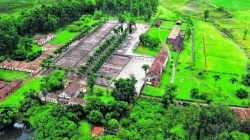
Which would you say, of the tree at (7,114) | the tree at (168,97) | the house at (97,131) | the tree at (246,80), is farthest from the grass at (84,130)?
the tree at (246,80)

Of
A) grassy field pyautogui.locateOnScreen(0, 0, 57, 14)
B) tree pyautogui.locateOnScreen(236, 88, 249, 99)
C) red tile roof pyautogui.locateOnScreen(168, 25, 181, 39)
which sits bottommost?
tree pyautogui.locateOnScreen(236, 88, 249, 99)

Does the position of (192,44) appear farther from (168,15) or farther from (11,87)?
(11,87)

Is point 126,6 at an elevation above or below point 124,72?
above

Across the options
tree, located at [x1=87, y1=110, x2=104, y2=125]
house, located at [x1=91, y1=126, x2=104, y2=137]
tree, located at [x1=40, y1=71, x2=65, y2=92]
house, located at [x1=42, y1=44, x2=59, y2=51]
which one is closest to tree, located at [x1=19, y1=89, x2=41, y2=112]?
tree, located at [x1=40, y1=71, x2=65, y2=92]

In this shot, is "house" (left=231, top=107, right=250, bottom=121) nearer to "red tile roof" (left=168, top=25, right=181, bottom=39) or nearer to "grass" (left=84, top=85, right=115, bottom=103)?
"grass" (left=84, top=85, right=115, bottom=103)

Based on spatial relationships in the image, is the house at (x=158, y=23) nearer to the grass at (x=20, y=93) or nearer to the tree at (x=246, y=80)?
the tree at (x=246, y=80)

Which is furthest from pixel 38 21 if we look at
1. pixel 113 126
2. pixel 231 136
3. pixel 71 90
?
pixel 231 136

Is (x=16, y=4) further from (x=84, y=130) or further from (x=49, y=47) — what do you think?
(x=84, y=130)
